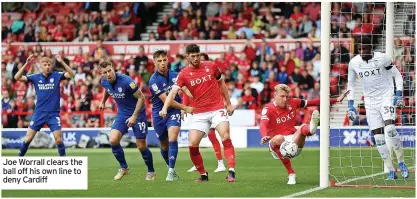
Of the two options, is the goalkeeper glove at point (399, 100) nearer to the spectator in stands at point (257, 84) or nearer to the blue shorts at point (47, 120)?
the blue shorts at point (47, 120)

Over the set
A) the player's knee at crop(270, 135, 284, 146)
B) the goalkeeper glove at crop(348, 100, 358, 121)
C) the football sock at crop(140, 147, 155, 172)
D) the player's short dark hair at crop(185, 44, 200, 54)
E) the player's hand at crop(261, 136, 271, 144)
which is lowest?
the football sock at crop(140, 147, 155, 172)

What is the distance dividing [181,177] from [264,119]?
A: 2484mm

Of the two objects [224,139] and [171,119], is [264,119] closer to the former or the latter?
[224,139]

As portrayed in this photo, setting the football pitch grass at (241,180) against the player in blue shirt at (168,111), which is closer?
the football pitch grass at (241,180)

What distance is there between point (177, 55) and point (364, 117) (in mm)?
6129

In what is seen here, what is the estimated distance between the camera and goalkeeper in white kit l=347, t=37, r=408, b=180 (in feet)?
46.8

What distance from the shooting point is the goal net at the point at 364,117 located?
15.2m

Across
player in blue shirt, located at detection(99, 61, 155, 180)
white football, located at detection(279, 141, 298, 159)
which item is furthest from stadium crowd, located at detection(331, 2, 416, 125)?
white football, located at detection(279, 141, 298, 159)

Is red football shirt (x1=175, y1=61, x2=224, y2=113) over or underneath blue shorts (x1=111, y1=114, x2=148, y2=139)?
over

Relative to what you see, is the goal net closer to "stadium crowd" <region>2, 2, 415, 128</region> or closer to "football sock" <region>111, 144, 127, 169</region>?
"stadium crowd" <region>2, 2, 415, 128</region>

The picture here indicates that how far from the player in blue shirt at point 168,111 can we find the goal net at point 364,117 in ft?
8.14

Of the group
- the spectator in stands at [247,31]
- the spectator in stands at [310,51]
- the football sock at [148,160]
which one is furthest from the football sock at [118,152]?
the spectator in stands at [247,31]

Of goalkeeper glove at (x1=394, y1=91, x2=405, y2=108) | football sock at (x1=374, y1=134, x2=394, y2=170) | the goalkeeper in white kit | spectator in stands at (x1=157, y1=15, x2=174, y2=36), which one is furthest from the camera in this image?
spectator in stands at (x1=157, y1=15, x2=174, y2=36)
